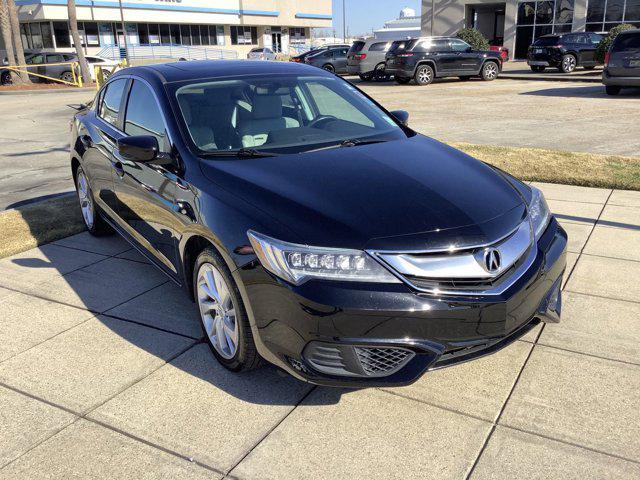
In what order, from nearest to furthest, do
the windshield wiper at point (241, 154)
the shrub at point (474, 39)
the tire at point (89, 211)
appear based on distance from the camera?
the windshield wiper at point (241, 154), the tire at point (89, 211), the shrub at point (474, 39)

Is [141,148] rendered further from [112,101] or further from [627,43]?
[627,43]

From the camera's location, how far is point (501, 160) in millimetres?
8523

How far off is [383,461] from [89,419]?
1532mm

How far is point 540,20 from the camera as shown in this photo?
35219 mm

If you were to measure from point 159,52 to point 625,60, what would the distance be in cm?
4195

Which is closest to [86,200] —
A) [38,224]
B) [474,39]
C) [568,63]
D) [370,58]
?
[38,224]

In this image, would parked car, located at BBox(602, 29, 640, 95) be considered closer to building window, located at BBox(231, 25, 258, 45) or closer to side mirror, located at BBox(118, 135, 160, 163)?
side mirror, located at BBox(118, 135, 160, 163)

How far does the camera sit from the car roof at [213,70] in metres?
4.39

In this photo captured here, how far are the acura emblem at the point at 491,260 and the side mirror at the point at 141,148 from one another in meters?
2.07

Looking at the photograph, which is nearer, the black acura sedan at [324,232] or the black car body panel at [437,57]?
the black acura sedan at [324,232]

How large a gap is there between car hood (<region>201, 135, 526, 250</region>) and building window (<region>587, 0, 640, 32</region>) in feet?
109

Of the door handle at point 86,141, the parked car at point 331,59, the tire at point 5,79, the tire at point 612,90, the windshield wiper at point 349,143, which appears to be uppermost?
the windshield wiper at point 349,143

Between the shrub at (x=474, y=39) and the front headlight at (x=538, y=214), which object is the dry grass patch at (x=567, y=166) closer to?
the front headlight at (x=538, y=214)

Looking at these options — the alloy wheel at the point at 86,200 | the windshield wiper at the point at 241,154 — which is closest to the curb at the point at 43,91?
the alloy wheel at the point at 86,200
